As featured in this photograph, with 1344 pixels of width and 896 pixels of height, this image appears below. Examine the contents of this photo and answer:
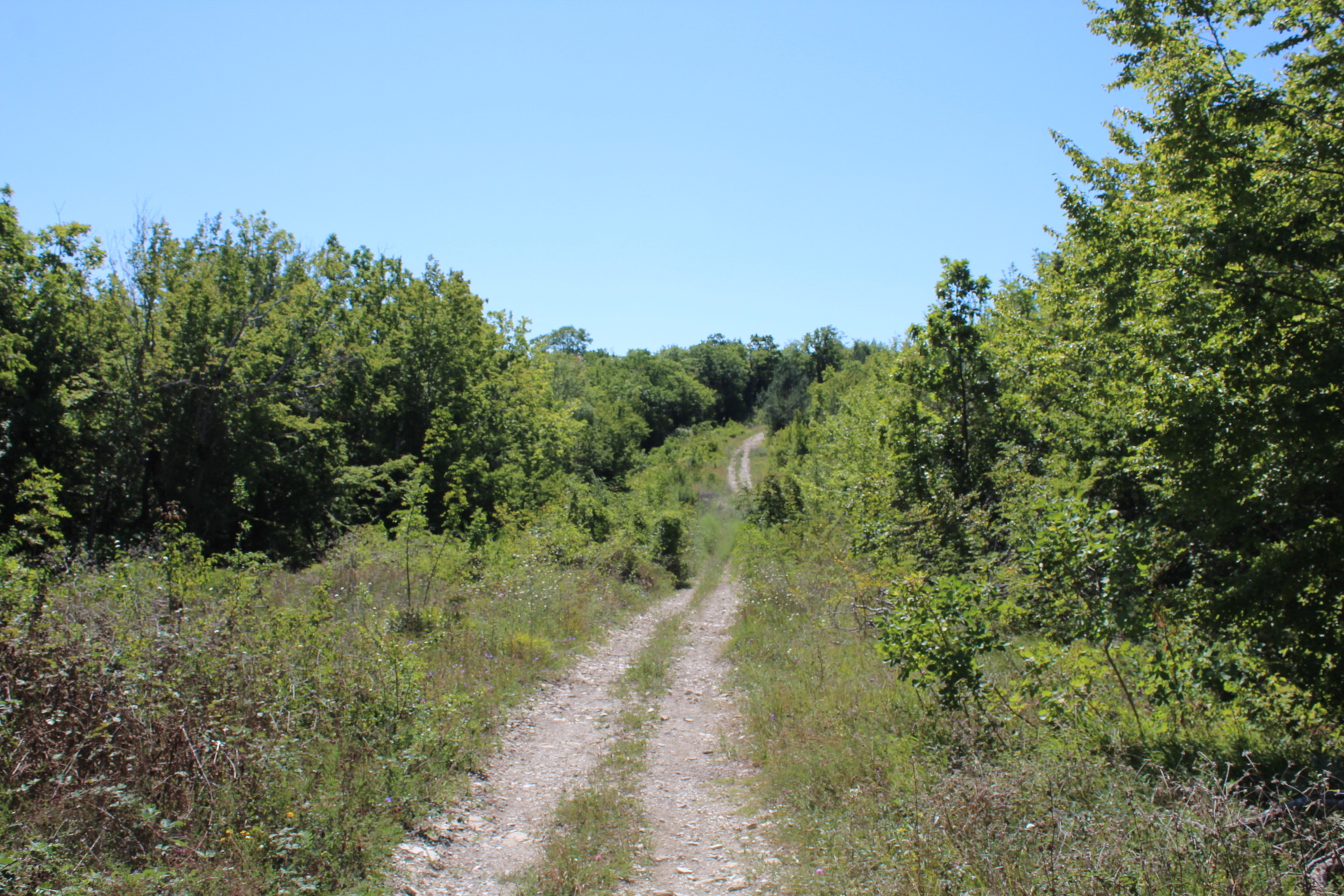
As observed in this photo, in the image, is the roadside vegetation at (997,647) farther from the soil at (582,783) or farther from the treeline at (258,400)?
the treeline at (258,400)

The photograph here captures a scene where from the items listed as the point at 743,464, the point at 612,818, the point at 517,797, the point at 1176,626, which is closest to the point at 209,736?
the point at 517,797

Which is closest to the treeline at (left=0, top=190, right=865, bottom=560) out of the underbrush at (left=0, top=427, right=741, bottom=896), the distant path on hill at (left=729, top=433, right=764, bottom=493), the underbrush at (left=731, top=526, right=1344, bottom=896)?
the underbrush at (left=0, top=427, right=741, bottom=896)

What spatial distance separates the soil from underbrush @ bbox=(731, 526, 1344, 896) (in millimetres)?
423

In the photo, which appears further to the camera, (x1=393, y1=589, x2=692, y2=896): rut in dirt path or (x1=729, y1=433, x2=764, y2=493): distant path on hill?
(x1=729, y1=433, x2=764, y2=493): distant path on hill

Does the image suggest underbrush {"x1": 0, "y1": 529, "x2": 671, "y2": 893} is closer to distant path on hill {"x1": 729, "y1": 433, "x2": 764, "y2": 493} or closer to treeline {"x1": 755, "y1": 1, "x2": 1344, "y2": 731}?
treeline {"x1": 755, "y1": 1, "x2": 1344, "y2": 731}

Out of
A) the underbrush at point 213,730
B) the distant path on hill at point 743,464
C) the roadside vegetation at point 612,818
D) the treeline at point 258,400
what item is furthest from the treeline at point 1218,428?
the distant path on hill at point 743,464

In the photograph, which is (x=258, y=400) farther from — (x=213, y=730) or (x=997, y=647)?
(x=997, y=647)

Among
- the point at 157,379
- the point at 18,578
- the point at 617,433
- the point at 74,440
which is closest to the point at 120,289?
the point at 157,379

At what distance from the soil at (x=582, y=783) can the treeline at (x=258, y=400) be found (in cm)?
474

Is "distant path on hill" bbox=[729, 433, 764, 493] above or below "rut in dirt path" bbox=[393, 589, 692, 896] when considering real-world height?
above

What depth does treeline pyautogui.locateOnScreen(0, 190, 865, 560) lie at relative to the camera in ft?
51.8

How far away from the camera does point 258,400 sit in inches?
773

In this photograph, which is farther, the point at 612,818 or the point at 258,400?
the point at 258,400

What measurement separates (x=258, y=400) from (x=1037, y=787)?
67.5 ft
